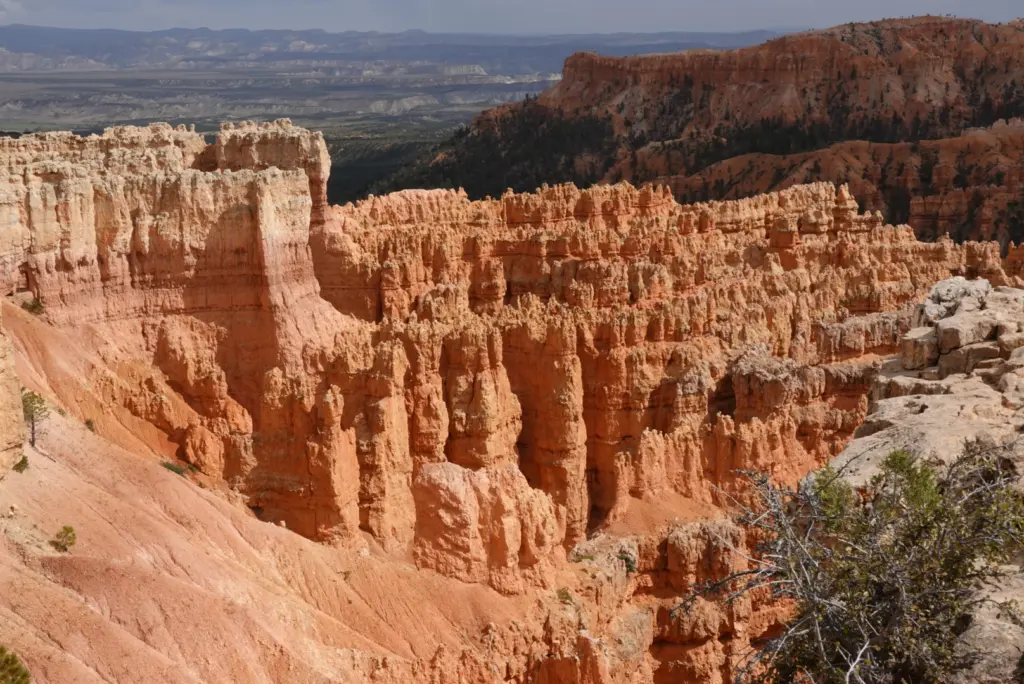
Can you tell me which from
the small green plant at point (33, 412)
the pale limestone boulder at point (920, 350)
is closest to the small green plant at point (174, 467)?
the small green plant at point (33, 412)

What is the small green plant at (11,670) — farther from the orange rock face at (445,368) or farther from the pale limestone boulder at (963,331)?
the pale limestone boulder at (963,331)

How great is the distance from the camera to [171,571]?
19906mm

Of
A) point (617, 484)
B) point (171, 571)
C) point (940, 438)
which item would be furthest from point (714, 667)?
point (940, 438)

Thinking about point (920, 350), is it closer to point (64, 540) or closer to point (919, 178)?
point (64, 540)

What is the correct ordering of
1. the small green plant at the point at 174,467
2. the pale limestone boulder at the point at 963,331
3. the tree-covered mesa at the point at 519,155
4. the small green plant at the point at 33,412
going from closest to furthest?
the pale limestone boulder at the point at 963,331, the small green plant at the point at 33,412, the small green plant at the point at 174,467, the tree-covered mesa at the point at 519,155

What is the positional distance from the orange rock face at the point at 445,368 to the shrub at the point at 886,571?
29.9 ft

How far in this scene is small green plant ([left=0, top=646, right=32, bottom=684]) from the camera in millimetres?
14883

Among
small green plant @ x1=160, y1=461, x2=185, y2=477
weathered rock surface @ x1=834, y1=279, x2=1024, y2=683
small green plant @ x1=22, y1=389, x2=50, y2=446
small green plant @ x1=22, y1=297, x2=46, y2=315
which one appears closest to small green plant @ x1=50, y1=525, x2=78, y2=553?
small green plant @ x1=22, y1=389, x2=50, y2=446

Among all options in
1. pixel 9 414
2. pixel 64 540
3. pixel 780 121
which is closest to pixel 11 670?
pixel 64 540

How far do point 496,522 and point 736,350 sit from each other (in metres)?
10.9

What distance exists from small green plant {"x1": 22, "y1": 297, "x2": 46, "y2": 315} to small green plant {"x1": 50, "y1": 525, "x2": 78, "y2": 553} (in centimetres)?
882

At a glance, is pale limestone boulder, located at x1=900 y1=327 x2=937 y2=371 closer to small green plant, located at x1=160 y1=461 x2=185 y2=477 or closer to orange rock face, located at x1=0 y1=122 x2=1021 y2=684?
orange rock face, located at x1=0 y1=122 x2=1021 y2=684

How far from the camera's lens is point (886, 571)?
39.6 feet

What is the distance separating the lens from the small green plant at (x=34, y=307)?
27.0 metres
